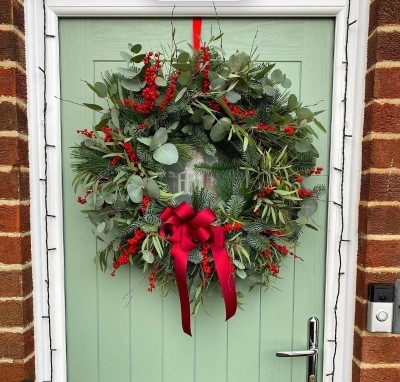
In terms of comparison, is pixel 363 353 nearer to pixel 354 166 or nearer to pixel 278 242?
pixel 278 242

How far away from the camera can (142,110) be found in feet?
3.03

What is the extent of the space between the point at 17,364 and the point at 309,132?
45.4 inches

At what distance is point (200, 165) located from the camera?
3.36 feet

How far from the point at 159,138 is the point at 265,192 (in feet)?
1.11

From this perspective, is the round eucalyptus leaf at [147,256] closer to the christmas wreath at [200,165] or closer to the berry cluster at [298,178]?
the christmas wreath at [200,165]

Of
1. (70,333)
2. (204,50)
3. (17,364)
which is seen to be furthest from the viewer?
(70,333)

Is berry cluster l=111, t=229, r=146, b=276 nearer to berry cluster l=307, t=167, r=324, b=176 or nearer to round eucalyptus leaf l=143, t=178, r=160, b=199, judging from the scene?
round eucalyptus leaf l=143, t=178, r=160, b=199

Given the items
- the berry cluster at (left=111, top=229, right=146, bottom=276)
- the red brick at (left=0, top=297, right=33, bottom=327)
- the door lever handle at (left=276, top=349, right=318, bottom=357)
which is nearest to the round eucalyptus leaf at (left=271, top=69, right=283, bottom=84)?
the berry cluster at (left=111, top=229, right=146, bottom=276)

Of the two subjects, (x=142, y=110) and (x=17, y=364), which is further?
(x=17, y=364)

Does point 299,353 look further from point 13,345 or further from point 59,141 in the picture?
point 59,141

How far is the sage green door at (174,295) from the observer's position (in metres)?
1.10

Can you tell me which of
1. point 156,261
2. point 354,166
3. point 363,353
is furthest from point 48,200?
point 363,353

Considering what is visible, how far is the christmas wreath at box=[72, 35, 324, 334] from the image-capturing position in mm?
925

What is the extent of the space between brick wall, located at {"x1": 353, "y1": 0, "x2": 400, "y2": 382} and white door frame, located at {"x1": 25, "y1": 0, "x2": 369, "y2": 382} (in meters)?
0.05
